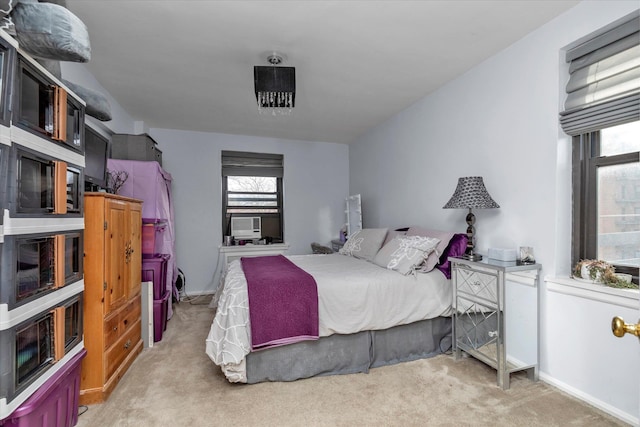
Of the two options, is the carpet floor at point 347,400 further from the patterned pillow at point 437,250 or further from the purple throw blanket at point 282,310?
the patterned pillow at point 437,250

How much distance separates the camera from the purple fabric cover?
2539mm

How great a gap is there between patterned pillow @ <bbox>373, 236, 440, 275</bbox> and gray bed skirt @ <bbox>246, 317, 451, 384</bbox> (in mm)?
463

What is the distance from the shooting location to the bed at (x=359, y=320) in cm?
201

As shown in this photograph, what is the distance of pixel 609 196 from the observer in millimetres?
1881

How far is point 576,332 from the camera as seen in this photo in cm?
188

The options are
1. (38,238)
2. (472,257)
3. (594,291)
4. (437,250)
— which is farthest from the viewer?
(437,250)

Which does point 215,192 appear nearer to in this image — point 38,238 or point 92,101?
point 92,101

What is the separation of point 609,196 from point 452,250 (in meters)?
1.06

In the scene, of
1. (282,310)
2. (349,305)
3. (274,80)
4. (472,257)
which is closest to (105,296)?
(282,310)

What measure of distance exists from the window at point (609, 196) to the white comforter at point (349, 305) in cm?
99

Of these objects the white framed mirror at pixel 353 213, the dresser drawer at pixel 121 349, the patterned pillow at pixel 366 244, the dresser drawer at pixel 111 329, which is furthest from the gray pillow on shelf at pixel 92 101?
the white framed mirror at pixel 353 213

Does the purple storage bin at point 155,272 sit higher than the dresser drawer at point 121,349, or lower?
higher

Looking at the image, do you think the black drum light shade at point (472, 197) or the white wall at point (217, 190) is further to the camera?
the white wall at point (217, 190)

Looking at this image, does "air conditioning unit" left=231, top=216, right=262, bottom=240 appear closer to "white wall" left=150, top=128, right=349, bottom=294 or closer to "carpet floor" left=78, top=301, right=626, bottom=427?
"white wall" left=150, top=128, right=349, bottom=294
